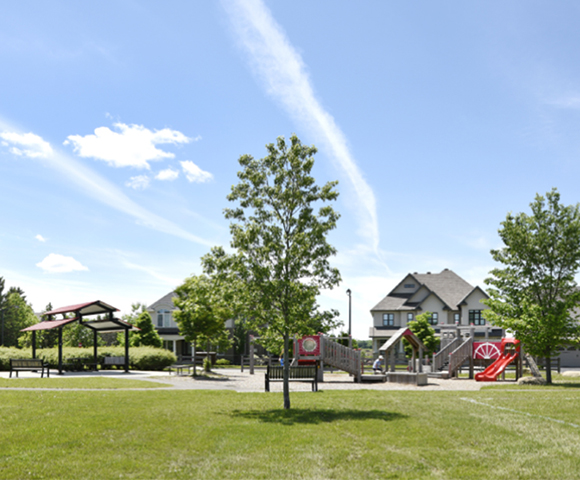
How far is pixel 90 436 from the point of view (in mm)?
10766

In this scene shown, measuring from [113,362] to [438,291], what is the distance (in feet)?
147

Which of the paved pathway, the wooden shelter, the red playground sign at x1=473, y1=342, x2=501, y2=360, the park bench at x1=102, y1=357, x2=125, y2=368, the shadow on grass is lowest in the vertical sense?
the park bench at x1=102, y1=357, x2=125, y2=368

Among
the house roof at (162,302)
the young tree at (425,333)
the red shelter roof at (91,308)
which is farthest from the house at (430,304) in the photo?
the red shelter roof at (91,308)

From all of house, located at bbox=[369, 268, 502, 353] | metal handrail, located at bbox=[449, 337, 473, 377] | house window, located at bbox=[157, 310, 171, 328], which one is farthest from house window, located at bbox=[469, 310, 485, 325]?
house window, located at bbox=[157, 310, 171, 328]

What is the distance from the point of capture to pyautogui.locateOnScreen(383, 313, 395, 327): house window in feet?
230

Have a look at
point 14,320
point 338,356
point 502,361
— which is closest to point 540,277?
point 502,361

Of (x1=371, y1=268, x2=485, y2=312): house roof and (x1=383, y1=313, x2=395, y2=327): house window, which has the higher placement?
(x1=371, y1=268, x2=485, y2=312): house roof


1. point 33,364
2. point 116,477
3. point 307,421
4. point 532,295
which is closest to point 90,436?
point 116,477

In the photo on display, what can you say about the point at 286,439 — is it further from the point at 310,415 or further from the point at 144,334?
the point at 144,334

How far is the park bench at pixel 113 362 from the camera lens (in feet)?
127

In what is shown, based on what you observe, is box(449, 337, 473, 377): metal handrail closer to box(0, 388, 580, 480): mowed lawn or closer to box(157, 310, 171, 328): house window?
box(0, 388, 580, 480): mowed lawn

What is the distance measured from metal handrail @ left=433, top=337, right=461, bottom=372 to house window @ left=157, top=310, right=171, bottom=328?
128 feet

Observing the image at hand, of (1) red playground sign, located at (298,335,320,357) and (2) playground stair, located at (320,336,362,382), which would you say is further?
(1) red playground sign, located at (298,335,320,357)

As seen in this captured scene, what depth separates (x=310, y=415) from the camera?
45.0 ft
